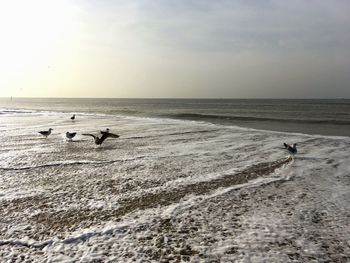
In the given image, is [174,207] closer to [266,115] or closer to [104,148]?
[104,148]

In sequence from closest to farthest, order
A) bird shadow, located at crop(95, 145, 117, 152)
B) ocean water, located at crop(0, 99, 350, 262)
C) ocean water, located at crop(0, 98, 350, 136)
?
ocean water, located at crop(0, 99, 350, 262)
bird shadow, located at crop(95, 145, 117, 152)
ocean water, located at crop(0, 98, 350, 136)

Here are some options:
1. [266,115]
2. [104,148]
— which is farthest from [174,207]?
[266,115]

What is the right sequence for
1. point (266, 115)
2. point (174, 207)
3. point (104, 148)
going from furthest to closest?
point (266, 115) → point (104, 148) → point (174, 207)

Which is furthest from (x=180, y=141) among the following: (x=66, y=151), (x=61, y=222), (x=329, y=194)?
(x=61, y=222)

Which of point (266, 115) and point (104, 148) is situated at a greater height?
point (266, 115)

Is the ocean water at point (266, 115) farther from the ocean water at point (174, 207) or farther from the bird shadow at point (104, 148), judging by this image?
the ocean water at point (174, 207)

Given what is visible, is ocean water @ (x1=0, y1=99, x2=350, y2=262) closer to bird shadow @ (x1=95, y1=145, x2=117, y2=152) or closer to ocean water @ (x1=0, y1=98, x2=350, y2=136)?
bird shadow @ (x1=95, y1=145, x2=117, y2=152)

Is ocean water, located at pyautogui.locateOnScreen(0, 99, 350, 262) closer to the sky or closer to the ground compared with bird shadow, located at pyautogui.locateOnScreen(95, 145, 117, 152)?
closer to the ground

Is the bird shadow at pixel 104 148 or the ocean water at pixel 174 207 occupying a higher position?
the bird shadow at pixel 104 148

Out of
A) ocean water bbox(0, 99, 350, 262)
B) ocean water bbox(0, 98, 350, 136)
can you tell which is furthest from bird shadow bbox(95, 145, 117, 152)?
ocean water bbox(0, 98, 350, 136)

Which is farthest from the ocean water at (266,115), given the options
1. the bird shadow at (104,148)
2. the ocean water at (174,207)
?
the ocean water at (174,207)

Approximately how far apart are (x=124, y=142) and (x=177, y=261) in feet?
44.3

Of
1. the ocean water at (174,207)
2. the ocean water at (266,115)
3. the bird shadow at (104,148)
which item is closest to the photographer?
the ocean water at (174,207)

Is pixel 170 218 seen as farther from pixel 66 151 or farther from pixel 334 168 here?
pixel 66 151
